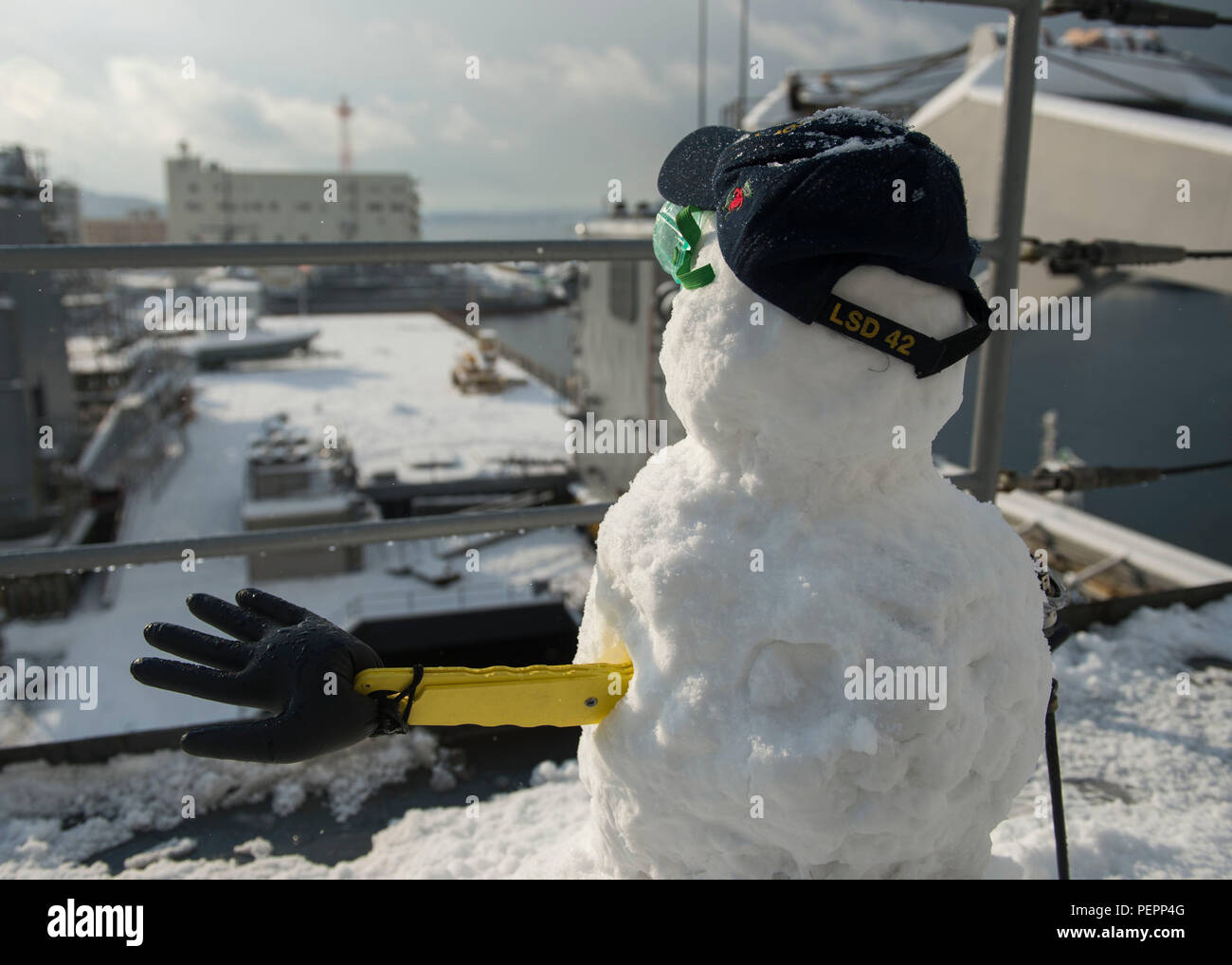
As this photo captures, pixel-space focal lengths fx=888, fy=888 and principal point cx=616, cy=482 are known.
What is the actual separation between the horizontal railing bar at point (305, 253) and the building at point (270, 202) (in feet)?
100

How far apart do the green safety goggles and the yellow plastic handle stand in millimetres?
408

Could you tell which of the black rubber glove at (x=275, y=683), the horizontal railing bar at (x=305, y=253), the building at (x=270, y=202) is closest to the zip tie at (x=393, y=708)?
the black rubber glove at (x=275, y=683)

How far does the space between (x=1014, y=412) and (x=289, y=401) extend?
51.9ft

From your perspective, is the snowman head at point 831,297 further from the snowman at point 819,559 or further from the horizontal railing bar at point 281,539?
the horizontal railing bar at point 281,539

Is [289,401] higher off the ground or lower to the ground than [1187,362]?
lower

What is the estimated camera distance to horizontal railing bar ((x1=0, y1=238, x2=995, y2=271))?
1218 millimetres

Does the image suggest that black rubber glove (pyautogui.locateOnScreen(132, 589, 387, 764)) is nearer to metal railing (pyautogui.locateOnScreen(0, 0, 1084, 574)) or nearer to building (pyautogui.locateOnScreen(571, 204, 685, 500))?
metal railing (pyautogui.locateOnScreen(0, 0, 1084, 574))

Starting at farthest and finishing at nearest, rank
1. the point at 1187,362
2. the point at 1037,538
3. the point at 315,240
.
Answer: the point at 1187,362, the point at 1037,538, the point at 315,240

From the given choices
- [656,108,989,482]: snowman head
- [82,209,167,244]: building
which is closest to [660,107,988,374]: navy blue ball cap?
[656,108,989,482]: snowman head

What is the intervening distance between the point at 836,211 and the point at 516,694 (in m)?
0.56

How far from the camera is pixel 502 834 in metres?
1.40

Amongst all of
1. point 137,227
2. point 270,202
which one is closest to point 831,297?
point 270,202
